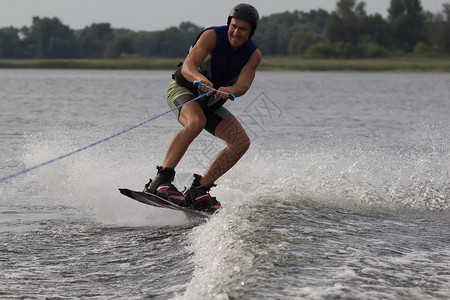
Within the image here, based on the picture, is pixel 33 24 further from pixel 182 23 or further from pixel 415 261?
pixel 415 261

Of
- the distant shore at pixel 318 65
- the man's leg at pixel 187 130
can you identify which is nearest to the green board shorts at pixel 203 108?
the man's leg at pixel 187 130

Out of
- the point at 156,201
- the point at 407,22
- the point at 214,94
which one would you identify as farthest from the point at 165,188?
the point at 407,22

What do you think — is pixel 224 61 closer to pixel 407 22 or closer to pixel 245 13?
pixel 245 13

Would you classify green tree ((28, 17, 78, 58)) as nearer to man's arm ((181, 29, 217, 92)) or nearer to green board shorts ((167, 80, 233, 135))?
green board shorts ((167, 80, 233, 135))

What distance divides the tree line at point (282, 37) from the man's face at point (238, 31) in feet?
415

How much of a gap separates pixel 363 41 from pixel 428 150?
138725 mm

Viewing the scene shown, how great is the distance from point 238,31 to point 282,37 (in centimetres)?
16343

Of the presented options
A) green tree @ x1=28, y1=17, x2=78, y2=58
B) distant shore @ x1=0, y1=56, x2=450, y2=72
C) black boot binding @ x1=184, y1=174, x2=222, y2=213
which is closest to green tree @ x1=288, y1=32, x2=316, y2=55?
distant shore @ x1=0, y1=56, x2=450, y2=72

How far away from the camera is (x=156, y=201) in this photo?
684cm

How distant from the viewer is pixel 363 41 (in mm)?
147625

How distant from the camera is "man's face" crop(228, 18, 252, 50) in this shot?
671 cm

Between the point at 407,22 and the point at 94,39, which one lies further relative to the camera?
the point at 94,39

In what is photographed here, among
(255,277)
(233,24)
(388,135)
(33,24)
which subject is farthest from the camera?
(33,24)

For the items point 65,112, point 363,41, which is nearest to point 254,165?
point 65,112
